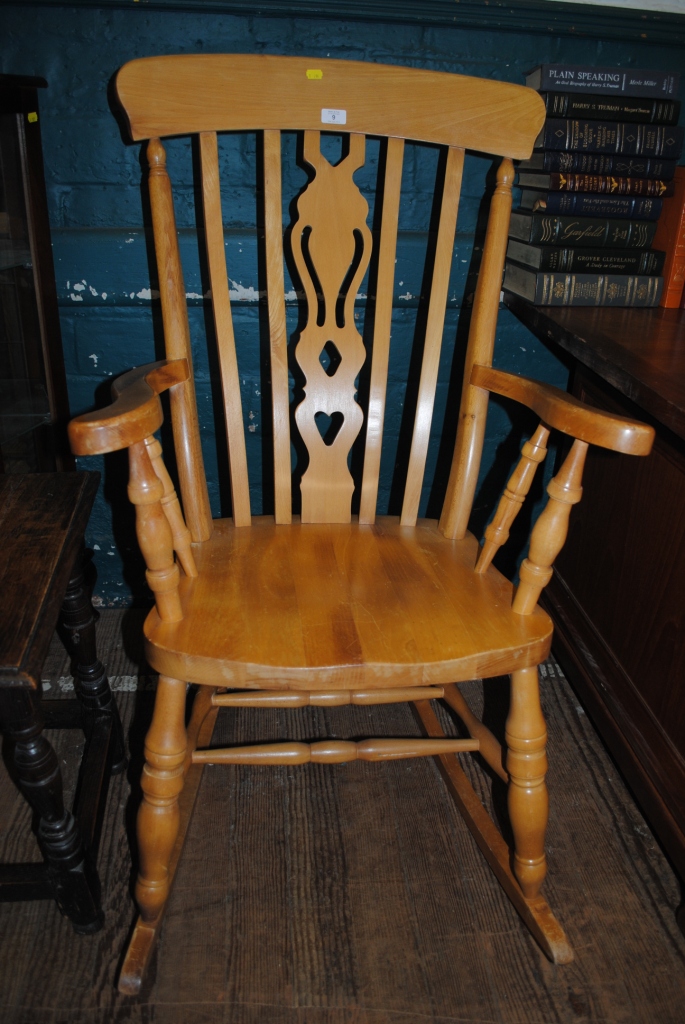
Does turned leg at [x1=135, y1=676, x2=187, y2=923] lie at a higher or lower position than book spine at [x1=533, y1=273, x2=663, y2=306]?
lower

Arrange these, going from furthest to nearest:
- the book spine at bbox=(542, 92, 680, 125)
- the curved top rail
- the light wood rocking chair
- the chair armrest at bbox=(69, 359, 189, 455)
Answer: the book spine at bbox=(542, 92, 680, 125)
the curved top rail
the light wood rocking chair
the chair armrest at bbox=(69, 359, 189, 455)

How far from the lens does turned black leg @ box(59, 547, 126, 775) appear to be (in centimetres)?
115

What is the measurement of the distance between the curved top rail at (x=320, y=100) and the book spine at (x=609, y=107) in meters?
0.22

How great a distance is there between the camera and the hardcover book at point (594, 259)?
50.8 inches

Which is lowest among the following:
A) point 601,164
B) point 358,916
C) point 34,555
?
point 358,916

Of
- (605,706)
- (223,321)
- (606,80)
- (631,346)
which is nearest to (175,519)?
(223,321)

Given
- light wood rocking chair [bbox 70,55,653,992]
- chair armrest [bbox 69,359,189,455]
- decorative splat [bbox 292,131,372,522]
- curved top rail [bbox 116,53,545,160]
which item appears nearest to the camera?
chair armrest [bbox 69,359,189,455]

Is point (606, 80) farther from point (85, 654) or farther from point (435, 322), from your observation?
point (85, 654)

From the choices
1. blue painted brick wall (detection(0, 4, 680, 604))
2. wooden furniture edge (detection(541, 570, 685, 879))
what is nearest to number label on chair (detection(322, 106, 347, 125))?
blue painted brick wall (detection(0, 4, 680, 604))

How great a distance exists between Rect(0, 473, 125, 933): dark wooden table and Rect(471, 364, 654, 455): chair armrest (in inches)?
24.9

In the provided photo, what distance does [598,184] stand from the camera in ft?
4.14

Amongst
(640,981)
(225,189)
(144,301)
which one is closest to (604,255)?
(225,189)

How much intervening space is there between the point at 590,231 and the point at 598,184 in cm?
8

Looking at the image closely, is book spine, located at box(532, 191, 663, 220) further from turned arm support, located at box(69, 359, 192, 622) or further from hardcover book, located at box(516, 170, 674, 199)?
turned arm support, located at box(69, 359, 192, 622)
